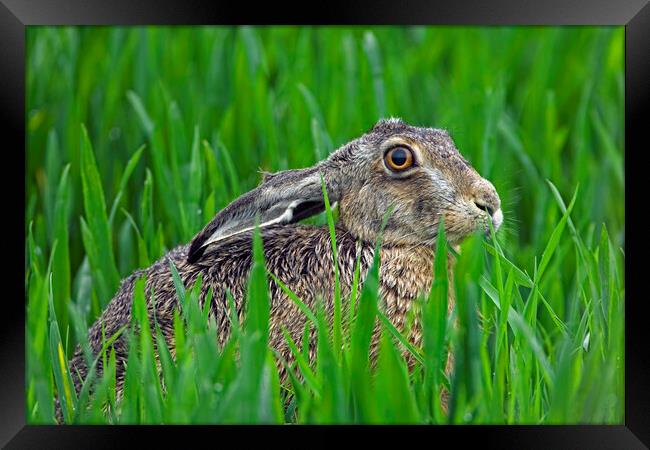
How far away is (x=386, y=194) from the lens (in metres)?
3.63

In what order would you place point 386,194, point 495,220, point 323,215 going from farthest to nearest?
point 323,215 → point 386,194 → point 495,220

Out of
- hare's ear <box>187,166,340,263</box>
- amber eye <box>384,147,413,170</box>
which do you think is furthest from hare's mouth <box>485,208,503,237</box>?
hare's ear <box>187,166,340,263</box>

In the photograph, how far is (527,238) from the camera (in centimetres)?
427

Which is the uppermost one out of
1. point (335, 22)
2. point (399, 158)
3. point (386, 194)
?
point (335, 22)

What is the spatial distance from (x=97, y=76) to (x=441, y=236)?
2.04 m

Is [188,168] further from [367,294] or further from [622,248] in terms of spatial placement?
[622,248]

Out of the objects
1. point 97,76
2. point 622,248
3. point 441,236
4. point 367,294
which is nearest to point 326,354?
point 367,294

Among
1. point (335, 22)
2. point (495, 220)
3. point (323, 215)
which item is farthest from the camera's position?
point (323, 215)

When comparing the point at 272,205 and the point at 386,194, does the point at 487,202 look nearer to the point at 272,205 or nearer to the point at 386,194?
the point at 386,194

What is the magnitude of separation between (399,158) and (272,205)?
0.50 metres

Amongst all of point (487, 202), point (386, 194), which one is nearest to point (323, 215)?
point (386, 194)

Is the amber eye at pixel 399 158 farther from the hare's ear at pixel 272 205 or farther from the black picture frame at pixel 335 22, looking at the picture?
the black picture frame at pixel 335 22

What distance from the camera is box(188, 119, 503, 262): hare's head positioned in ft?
11.5

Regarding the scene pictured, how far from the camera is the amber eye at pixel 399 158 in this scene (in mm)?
3611
